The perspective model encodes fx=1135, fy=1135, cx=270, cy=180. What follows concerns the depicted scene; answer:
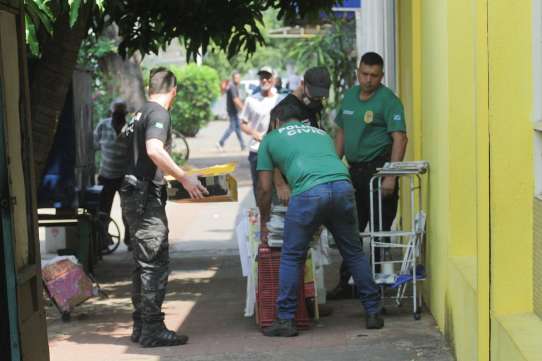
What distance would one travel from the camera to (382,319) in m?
8.25

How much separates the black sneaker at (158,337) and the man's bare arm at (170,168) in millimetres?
970

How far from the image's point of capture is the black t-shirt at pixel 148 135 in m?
7.79

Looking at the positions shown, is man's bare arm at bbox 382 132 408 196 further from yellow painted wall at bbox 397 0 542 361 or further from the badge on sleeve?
yellow painted wall at bbox 397 0 542 361

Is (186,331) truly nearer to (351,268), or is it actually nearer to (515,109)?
(351,268)

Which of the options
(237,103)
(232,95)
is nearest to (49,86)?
(237,103)

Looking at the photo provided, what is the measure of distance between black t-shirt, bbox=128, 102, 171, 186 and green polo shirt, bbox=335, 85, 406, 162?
6.03 feet

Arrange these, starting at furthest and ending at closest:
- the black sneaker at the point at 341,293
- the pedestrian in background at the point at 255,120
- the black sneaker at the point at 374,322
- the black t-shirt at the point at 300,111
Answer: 1. the pedestrian in background at the point at 255,120
2. the black sneaker at the point at 341,293
3. the black t-shirt at the point at 300,111
4. the black sneaker at the point at 374,322

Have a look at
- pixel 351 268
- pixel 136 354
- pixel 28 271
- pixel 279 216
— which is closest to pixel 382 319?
pixel 351 268

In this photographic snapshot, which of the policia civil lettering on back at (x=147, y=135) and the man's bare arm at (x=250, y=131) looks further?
the man's bare arm at (x=250, y=131)

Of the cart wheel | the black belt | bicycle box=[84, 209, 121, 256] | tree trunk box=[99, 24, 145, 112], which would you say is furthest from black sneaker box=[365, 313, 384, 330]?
tree trunk box=[99, 24, 145, 112]

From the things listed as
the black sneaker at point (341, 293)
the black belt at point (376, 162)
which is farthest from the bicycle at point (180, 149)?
the black belt at point (376, 162)

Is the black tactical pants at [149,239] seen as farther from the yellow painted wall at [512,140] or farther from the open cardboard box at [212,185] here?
the yellow painted wall at [512,140]

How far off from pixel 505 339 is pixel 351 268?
2607 mm

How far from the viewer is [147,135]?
25.5 ft
